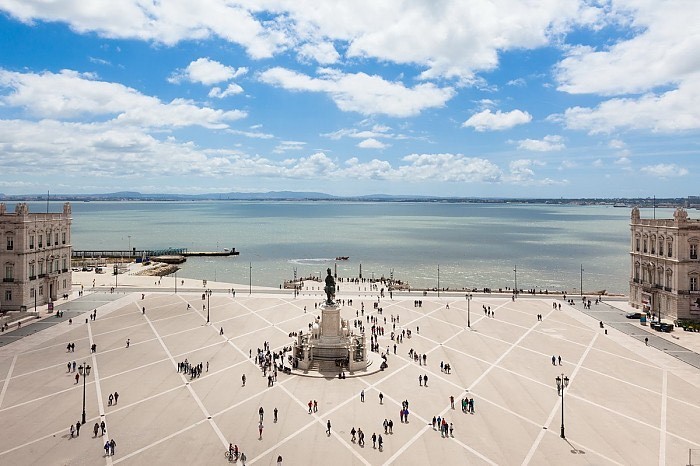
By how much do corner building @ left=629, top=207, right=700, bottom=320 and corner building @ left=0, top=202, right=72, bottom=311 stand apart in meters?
63.8

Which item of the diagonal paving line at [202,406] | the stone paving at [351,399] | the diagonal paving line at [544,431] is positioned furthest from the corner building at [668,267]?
the diagonal paving line at [202,406]

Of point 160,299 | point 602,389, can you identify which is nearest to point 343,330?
point 602,389

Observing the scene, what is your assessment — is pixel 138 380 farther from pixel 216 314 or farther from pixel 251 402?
pixel 216 314

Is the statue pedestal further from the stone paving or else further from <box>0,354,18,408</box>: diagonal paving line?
<box>0,354,18,408</box>: diagonal paving line

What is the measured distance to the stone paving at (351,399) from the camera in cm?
2422

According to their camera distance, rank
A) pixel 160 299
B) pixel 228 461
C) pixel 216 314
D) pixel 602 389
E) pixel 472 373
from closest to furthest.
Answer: pixel 228 461, pixel 602 389, pixel 472 373, pixel 216 314, pixel 160 299

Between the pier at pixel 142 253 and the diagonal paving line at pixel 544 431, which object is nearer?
the diagonal paving line at pixel 544 431

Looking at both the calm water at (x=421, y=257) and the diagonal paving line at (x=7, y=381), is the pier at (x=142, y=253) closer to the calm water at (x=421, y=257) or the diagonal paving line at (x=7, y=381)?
the calm water at (x=421, y=257)

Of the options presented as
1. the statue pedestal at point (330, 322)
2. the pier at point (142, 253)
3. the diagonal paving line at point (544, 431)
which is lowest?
the diagonal paving line at point (544, 431)

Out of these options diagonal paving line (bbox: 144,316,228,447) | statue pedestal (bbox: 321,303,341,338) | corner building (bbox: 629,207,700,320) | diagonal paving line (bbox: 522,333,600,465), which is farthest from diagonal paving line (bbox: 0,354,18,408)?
corner building (bbox: 629,207,700,320)

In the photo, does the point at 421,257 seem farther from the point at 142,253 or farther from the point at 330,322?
the point at 330,322

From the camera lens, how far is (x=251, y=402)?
1177 inches

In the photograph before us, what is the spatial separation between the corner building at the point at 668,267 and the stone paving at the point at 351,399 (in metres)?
9.07

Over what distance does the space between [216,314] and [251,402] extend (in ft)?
80.3
